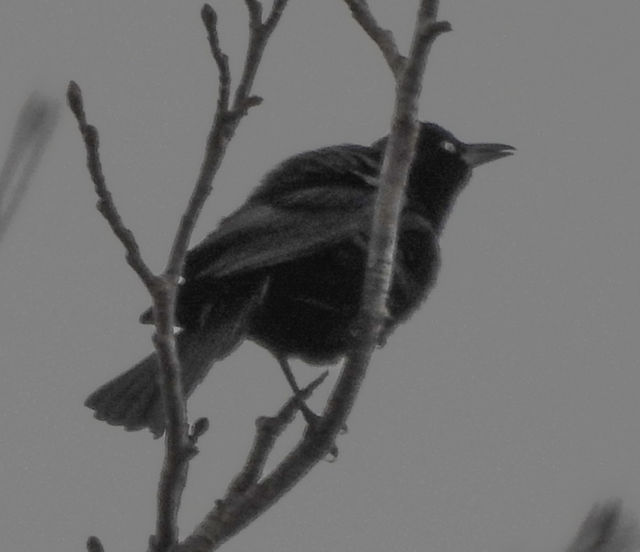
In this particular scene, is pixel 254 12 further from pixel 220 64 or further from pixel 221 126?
pixel 221 126

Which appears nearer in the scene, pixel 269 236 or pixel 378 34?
pixel 378 34

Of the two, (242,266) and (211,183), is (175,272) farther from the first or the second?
(242,266)

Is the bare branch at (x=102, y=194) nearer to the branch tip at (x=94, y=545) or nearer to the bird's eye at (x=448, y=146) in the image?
the branch tip at (x=94, y=545)

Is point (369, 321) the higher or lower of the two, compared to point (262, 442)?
higher

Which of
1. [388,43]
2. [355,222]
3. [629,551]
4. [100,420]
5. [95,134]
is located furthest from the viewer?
[355,222]

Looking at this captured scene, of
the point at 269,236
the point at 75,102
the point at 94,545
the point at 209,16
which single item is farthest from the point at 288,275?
the point at 94,545

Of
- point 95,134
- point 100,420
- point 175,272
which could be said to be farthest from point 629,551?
point 100,420

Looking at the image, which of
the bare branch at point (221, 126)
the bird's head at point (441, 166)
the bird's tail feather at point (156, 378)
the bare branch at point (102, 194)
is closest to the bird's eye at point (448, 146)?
the bird's head at point (441, 166)
